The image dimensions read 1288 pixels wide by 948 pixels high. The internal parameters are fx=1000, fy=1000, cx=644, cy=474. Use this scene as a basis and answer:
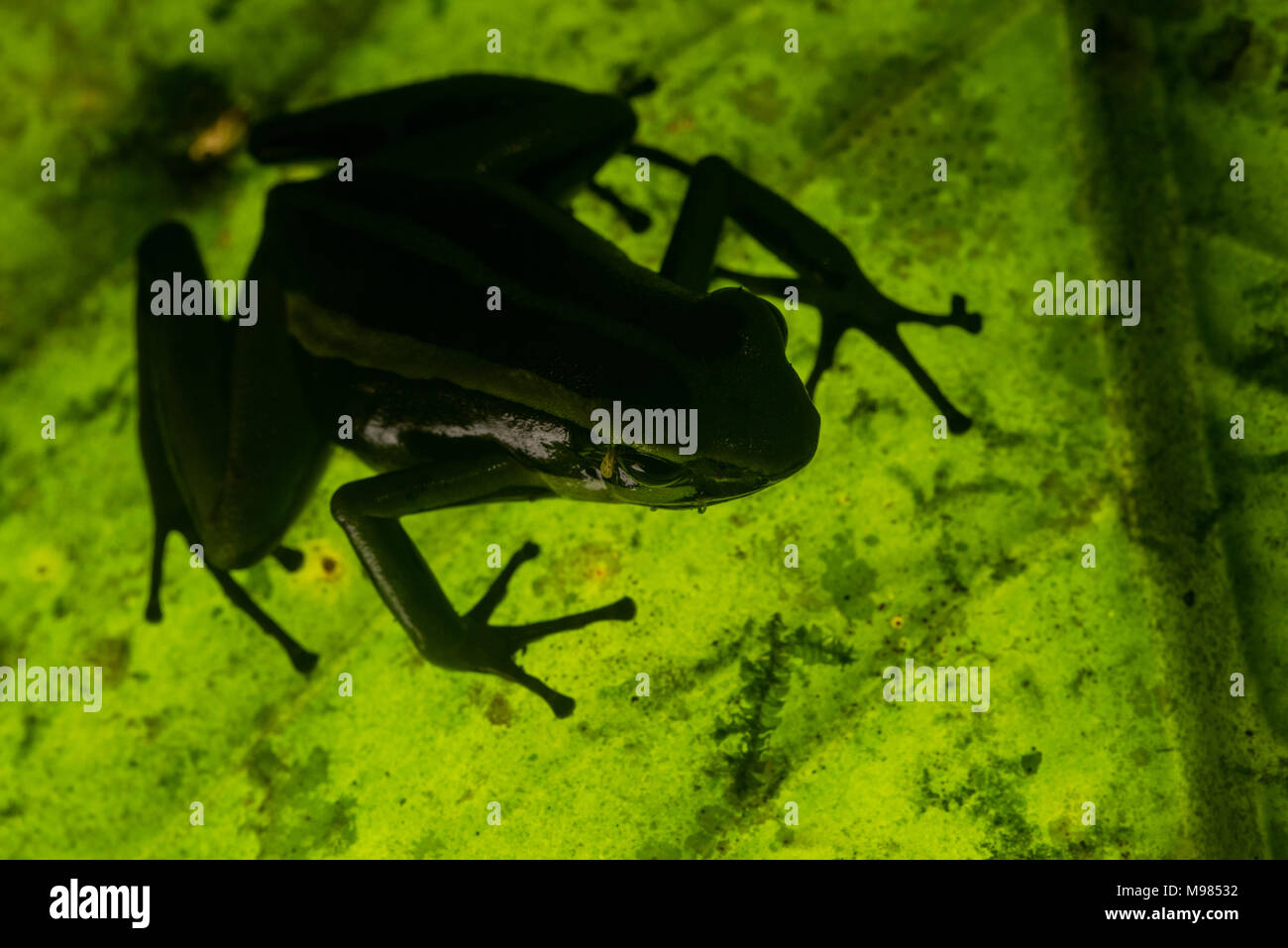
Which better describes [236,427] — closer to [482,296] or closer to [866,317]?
[482,296]

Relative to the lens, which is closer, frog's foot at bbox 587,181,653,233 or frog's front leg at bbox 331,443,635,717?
frog's front leg at bbox 331,443,635,717

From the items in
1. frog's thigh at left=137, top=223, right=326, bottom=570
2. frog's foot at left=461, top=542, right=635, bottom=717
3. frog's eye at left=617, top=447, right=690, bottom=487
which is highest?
frog's thigh at left=137, top=223, right=326, bottom=570

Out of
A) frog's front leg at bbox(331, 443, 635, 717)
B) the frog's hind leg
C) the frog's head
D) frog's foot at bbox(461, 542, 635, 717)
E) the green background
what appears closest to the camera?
the frog's head

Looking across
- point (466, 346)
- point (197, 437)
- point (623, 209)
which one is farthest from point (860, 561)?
point (197, 437)

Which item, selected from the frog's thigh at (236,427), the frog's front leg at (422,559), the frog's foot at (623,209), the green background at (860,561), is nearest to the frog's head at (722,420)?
the frog's front leg at (422,559)

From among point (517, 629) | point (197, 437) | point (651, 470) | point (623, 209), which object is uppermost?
point (623, 209)

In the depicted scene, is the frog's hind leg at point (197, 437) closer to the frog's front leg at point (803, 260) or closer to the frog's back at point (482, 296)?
the frog's back at point (482, 296)

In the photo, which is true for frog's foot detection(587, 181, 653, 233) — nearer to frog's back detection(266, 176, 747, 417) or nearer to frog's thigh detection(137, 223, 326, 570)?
frog's back detection(266, 176, 747, 417)

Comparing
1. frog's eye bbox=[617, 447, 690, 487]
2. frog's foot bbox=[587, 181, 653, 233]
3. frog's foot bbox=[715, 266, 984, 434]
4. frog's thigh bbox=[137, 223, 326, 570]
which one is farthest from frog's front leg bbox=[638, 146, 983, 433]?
frog's thigh bbox=[137, 223, 326, 570]
